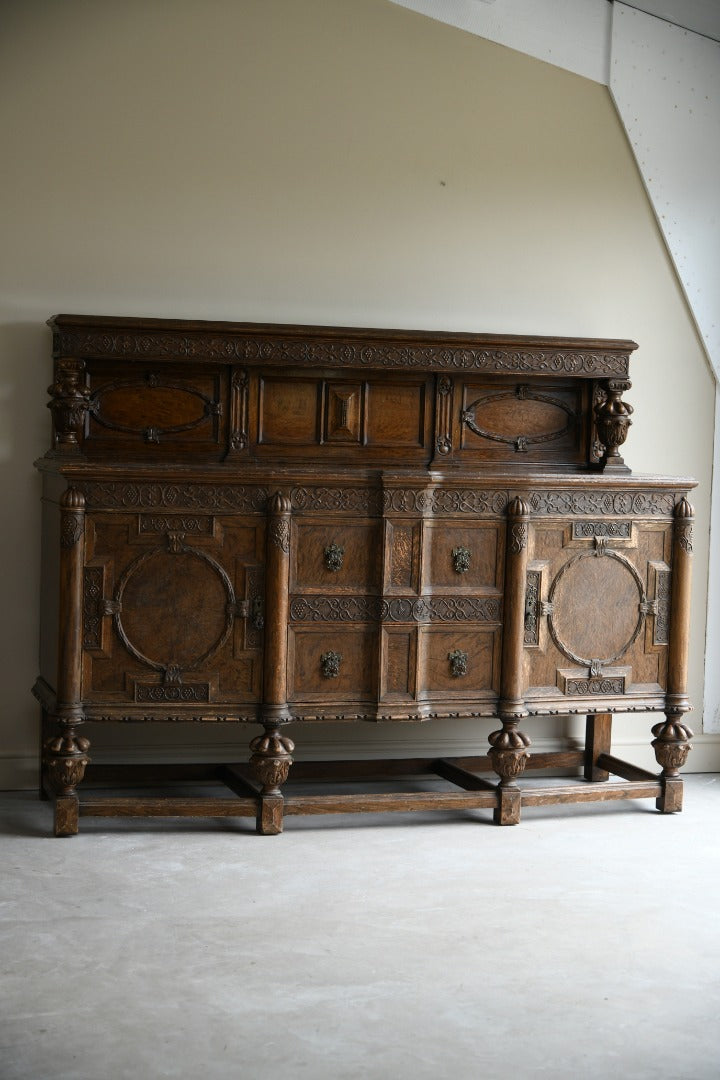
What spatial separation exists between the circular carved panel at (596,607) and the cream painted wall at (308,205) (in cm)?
73

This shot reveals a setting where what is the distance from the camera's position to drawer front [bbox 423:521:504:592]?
4527 mm

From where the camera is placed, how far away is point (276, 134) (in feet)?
16.2

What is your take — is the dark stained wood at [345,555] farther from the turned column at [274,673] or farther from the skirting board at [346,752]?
the skirting board at [346,752]

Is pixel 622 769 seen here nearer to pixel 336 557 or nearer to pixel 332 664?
pixel 332 664

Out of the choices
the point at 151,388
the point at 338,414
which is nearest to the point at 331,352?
the point at 338,414

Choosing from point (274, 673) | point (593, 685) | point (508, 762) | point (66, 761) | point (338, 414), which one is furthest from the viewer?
point (338, 414)

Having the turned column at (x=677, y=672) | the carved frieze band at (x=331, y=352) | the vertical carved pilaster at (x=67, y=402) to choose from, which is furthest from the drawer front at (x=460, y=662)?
the vertical carved pilaster at (x=67, y=402)

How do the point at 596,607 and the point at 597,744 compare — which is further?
the point at 597,744

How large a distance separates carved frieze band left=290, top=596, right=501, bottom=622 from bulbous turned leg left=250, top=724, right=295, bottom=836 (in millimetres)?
398

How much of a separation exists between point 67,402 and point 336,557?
3.51 feet

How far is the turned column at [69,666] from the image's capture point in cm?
425

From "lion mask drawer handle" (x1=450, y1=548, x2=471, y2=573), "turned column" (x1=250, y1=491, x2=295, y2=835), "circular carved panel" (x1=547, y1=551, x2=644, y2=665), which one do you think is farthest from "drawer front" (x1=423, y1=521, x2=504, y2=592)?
"turned column" (x1=250, y1=491, x2=295, y2=835)

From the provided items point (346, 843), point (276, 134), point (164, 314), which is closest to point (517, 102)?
point (276, 134)

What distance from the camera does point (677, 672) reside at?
15.8ft
